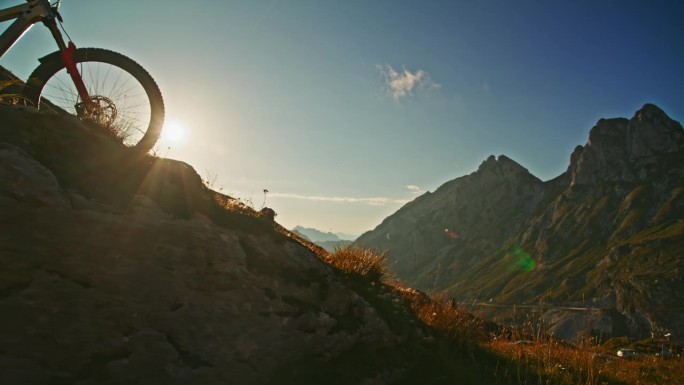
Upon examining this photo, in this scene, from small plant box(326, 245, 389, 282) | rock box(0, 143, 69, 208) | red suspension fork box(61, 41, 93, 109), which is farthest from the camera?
small plant box(326, 245, 389, 282)

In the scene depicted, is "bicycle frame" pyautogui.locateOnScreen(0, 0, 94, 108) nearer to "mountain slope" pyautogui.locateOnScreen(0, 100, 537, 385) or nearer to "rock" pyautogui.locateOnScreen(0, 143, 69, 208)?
"mountain slope" pyautogui.locateOnScreen(0, 100, 537, 385)

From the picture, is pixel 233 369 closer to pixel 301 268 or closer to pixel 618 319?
pixel 301 268

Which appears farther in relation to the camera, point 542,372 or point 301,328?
point 542,372

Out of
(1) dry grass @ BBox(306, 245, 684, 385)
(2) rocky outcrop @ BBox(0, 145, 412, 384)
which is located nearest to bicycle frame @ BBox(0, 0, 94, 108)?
(2) rocky outcrop @ BBox(0, 145, 412, 384)

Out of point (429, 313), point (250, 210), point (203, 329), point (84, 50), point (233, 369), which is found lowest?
point (233, 369)

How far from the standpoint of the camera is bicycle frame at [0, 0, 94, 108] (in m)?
6.17

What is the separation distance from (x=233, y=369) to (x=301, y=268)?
1.87 m

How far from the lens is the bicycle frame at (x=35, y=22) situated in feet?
20.2

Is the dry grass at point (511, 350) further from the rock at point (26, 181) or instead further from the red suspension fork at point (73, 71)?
the red suspension fork at point (73, 71)

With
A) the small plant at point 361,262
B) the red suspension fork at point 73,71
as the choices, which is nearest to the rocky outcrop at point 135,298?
the small plant at point 361,262

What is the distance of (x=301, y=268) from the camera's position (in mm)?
6613

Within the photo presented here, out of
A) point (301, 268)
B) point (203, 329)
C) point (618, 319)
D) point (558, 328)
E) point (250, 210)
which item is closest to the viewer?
point (203, 329)

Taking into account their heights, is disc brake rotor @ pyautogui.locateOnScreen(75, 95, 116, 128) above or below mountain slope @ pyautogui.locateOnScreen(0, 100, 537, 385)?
above

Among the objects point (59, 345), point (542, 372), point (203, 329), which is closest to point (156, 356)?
point (203, 329)
